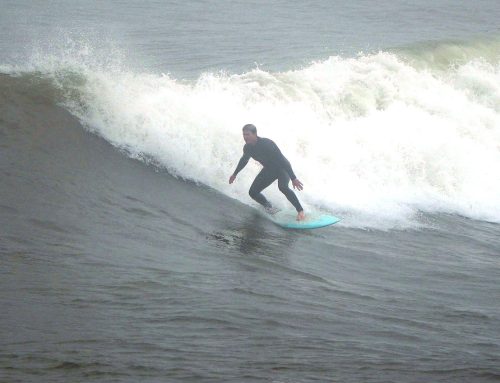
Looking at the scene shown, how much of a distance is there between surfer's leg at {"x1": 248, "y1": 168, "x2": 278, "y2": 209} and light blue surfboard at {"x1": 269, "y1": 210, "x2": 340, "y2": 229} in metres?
0.29

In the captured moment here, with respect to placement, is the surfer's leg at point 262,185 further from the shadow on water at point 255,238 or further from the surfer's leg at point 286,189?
the shadow on water at point 255,238

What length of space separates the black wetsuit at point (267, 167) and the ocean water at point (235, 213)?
1.31ft

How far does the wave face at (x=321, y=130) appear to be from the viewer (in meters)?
12.9

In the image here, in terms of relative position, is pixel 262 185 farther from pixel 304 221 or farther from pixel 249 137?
pixel 249 137

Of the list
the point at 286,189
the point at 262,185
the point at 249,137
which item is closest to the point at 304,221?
the point at 286,189

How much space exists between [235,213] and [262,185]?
2.06ft

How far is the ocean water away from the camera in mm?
6207

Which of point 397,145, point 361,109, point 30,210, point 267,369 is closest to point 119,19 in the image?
point 361,109

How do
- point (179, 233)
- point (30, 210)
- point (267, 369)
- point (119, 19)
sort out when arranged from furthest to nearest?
point (119, 19) < point (179, 233) < point (30, 210) < point (267, 369)

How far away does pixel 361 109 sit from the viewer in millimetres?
17562

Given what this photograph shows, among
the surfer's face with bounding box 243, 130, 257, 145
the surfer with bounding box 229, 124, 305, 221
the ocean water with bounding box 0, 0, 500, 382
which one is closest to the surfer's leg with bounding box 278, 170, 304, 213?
the surfer with bounding box 229, 124, 305, 221

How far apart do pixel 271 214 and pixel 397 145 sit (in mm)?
5543

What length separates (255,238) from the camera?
1039cm

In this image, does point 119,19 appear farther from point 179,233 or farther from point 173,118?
point 179,233
